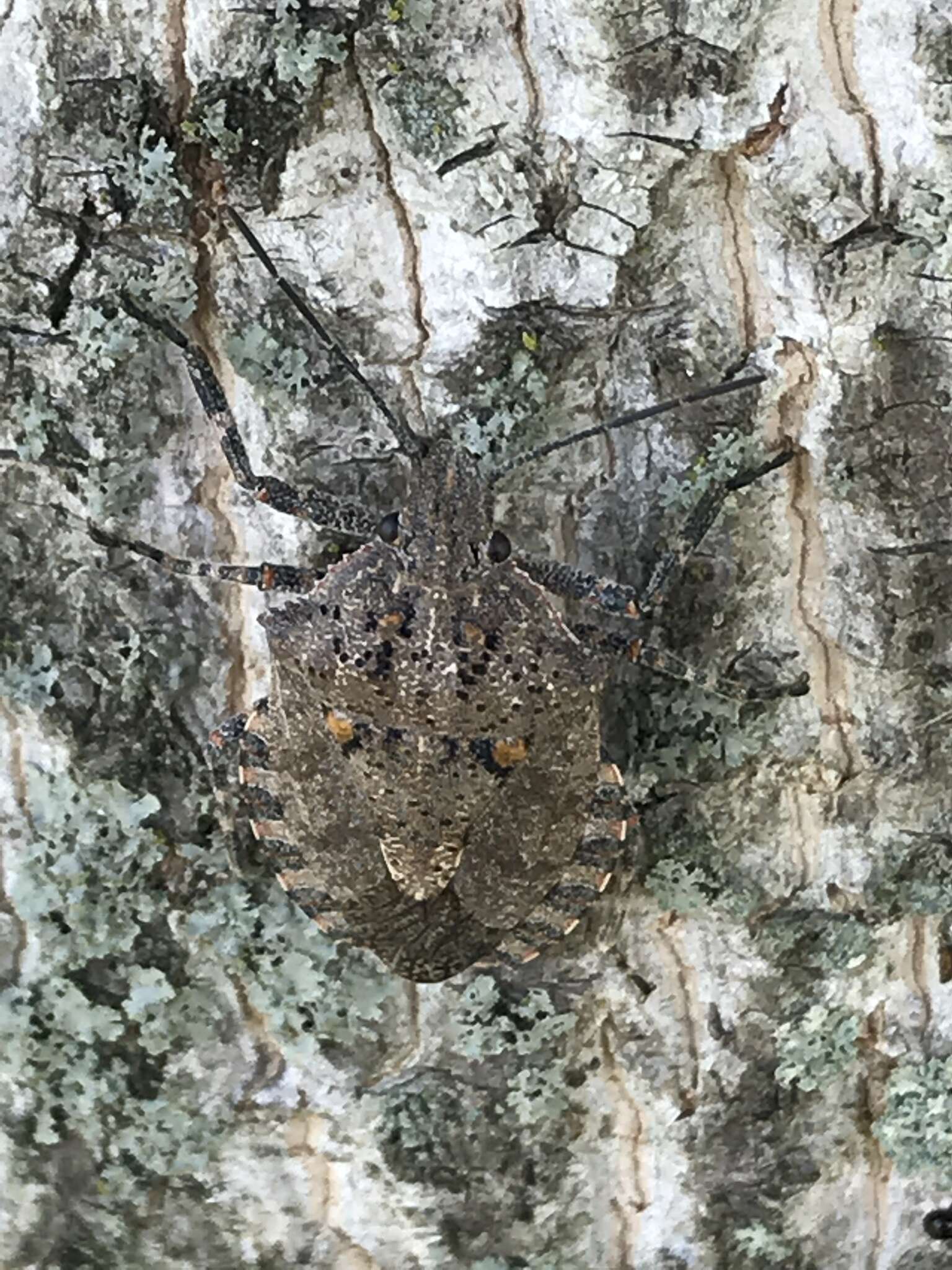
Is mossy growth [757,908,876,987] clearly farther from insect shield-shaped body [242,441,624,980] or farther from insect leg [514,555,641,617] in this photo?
insect leg [514,555,641,617]

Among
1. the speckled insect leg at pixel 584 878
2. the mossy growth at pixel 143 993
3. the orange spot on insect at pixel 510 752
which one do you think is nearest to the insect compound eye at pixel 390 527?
the orange spot on insect at pixel 510 752

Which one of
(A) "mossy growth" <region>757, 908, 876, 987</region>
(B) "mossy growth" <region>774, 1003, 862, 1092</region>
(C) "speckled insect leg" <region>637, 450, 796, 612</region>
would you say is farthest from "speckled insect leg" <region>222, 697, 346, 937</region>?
(B) "mossy growth" <region>774, 1003, 862, 1092</region>

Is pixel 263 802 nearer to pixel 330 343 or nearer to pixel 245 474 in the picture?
pixel 245 474

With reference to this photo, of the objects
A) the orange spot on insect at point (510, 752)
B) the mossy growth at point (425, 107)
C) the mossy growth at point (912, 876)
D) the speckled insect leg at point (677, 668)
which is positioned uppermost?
the mossy growth at point (425, 107)

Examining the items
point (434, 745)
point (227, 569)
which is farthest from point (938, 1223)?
point (227, 569)

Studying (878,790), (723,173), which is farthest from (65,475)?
(878,790)

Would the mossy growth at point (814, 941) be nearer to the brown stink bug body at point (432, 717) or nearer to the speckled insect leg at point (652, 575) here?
the brown stink bug body at point (432, 717)
